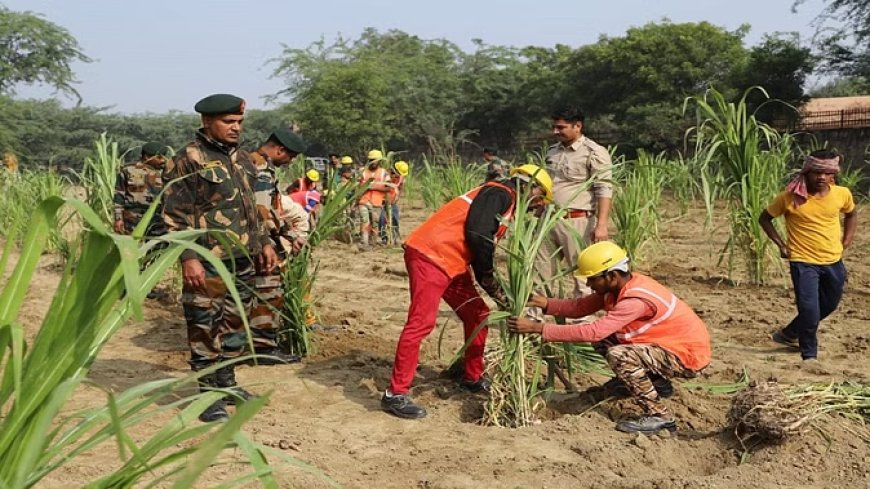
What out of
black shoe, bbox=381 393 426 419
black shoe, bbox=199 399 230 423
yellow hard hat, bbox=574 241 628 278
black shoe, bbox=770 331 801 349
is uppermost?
yellow hard hat, bbox=574 241 628 278

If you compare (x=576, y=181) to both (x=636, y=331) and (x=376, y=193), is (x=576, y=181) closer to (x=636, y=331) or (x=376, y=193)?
(x=636, y=331)

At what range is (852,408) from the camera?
3748mm

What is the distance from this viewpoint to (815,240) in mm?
5227

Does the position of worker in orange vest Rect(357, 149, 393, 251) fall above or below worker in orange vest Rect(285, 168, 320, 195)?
below

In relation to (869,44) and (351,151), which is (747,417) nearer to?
(869,44)

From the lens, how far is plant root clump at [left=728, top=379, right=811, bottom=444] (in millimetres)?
3412

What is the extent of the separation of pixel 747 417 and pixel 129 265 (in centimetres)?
280

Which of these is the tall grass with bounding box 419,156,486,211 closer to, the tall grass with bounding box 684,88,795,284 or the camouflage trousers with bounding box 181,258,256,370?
the tall grass with bounding box 684,88,795,284

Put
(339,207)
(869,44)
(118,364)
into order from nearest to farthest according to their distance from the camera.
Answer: (339,207) → (118,364) → (869,44)

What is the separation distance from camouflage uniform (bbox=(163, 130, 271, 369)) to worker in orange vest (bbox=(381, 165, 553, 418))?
79 cm

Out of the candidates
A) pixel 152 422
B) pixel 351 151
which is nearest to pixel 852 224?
pixel 152 422

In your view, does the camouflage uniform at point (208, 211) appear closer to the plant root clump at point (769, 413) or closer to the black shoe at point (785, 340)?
the plant root clump at point (769, 413)

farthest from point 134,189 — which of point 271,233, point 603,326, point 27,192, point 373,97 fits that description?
point 373,97

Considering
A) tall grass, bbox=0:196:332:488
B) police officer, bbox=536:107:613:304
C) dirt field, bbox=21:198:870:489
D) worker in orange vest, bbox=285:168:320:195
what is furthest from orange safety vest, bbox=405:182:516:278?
worker in orange vest, bbox=285:168:320:195
